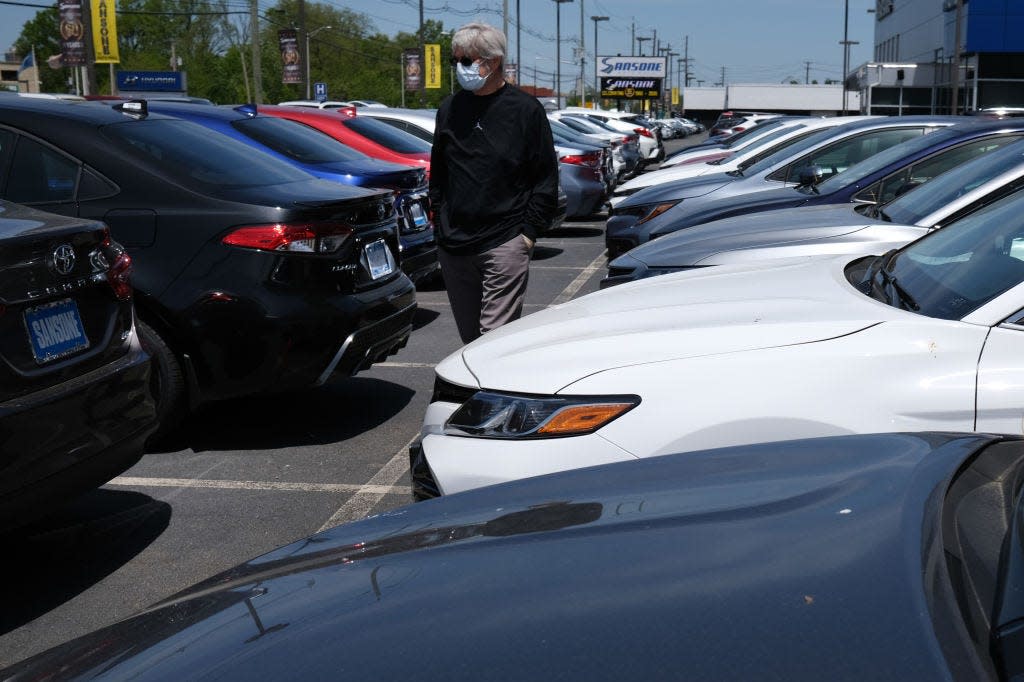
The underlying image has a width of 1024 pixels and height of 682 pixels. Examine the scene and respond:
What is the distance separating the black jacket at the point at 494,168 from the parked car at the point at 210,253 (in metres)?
0.60

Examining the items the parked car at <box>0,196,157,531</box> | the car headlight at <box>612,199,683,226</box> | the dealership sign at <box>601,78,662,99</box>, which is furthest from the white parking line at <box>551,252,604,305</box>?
the dealership sign at <box>601,78,662,99</box>

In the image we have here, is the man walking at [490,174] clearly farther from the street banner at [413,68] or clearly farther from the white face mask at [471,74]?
the street banner at [413,68]

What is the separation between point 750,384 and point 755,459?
0.87 meters

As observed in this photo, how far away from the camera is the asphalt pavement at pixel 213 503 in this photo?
3.87 m

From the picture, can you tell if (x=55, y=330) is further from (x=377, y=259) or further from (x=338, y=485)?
(x=377, y=259)

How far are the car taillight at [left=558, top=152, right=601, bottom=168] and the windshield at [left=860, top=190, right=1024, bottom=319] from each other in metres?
11.1

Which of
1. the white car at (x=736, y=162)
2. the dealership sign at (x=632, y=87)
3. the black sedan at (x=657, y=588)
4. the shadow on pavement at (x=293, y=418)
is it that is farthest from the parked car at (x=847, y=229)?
the dealership sign at (x=632, y=87)

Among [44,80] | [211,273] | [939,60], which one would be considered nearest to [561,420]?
[211,273]

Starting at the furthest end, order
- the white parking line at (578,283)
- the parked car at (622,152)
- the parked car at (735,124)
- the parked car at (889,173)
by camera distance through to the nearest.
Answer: the parked car at (735,124)
the parked car at (622,152)
the white parking line at (578,283)
the parked car at (889,173)

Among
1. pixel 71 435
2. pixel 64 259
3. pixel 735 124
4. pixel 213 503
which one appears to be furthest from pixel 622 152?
pixel 735 124

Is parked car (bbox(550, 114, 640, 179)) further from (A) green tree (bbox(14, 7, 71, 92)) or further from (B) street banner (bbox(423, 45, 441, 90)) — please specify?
(A) green tree (bbox(14, 7, 71, 92))

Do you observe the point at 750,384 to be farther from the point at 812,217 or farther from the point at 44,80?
the point at 44,80

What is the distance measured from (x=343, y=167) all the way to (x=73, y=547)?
15.6 ft

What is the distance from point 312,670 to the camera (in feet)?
4.79
